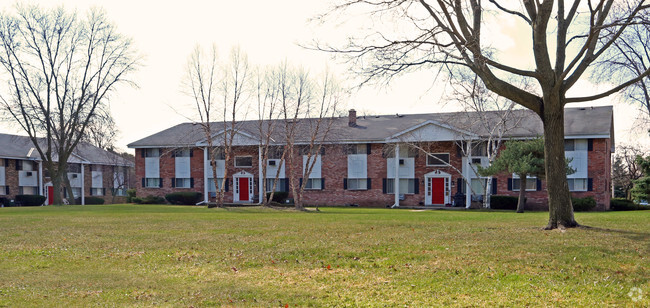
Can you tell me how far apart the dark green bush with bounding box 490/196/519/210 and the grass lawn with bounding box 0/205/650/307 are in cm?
1914

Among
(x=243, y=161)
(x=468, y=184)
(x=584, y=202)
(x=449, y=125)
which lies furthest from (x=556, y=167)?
(x=243, y=161)

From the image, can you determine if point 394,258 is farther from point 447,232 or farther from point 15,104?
point 15,104

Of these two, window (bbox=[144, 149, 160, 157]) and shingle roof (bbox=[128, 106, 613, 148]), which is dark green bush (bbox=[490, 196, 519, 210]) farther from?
window (bbox=[144, 149, 160, 157])

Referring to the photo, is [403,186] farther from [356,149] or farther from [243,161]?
[243,161]

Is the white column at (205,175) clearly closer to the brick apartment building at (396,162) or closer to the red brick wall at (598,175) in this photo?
the brick apartment building at (396,162)

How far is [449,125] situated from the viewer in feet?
117

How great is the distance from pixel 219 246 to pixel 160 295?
4.57 meters

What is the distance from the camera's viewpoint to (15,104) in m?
37.5

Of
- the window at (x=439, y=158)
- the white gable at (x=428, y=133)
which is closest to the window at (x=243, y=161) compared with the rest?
the white gable at (x=428, y=133)

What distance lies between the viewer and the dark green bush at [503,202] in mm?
33844

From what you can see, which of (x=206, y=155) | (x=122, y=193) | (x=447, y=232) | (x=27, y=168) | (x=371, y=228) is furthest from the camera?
(x=122, y=193)

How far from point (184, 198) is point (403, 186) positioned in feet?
54.2

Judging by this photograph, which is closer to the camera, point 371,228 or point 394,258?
point 394,258

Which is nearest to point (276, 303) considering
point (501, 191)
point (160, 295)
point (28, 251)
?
point (160, 295)
